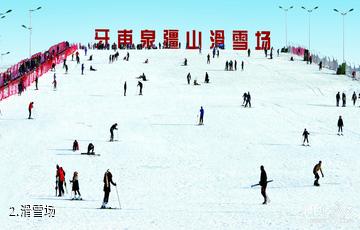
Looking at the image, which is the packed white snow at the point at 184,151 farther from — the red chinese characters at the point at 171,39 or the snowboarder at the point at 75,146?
the red chinese characters at the point at 171,39

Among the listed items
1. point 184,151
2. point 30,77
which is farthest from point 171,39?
point 184,151

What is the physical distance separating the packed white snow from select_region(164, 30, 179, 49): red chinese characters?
75.0ft

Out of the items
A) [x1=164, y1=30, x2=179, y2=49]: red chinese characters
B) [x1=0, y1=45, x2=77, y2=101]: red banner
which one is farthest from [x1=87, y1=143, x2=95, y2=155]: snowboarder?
[x1=164, y1=30, x2=179, y2=49]: red chinese characters

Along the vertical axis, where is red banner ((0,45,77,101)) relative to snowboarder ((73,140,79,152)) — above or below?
above

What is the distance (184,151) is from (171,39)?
5466 cm

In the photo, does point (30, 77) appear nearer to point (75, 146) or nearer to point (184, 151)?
point (75, 146)

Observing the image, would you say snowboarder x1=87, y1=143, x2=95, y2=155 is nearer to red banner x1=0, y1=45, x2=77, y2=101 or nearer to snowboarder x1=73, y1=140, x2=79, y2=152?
snowboarder x1=73, y1=140, x2=79, y2=152

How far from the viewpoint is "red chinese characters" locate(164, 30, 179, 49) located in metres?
83.6

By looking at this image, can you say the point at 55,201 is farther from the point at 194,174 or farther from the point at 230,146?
the point at 230,146

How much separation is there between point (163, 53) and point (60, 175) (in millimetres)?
56854

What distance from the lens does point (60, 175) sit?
2078 centimetres

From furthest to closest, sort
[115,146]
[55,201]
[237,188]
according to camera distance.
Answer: [115,146]
[237,188]
[55,201]

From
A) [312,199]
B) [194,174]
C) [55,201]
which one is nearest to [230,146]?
[194,174]

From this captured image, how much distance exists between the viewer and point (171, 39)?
84.0 meters
